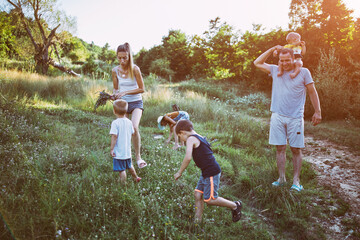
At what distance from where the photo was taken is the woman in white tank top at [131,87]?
13.8 feet

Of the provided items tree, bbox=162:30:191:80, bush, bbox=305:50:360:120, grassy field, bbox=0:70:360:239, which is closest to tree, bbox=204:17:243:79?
tree, bbox=162:30:191:80

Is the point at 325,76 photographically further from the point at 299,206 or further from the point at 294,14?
the point at 299,206

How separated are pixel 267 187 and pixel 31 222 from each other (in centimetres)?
326

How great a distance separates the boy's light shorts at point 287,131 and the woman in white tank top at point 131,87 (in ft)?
7.56

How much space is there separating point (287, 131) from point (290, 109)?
1.23ft

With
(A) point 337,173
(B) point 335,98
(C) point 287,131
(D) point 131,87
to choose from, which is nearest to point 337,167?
(A) point 337,173

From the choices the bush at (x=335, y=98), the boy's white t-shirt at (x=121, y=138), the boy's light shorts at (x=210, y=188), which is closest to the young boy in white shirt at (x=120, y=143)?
the boy's white t-shirt at (x=121, y=138)

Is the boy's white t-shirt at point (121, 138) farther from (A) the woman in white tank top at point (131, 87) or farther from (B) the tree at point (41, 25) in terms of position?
(B) the tree at point (41, 25)

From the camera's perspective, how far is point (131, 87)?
14.5 feet

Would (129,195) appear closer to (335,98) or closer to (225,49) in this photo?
(335,98)

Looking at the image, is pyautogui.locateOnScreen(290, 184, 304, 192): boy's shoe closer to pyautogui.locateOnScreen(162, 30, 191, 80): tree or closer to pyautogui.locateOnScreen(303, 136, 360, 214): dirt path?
pyautogui.locateOnScreen(303, 136, 360, 214): dirt path

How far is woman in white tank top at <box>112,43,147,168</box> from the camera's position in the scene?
4.19 m

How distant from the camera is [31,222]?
2.44 meters

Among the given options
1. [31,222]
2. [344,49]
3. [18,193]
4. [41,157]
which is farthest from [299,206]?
[344,49]
